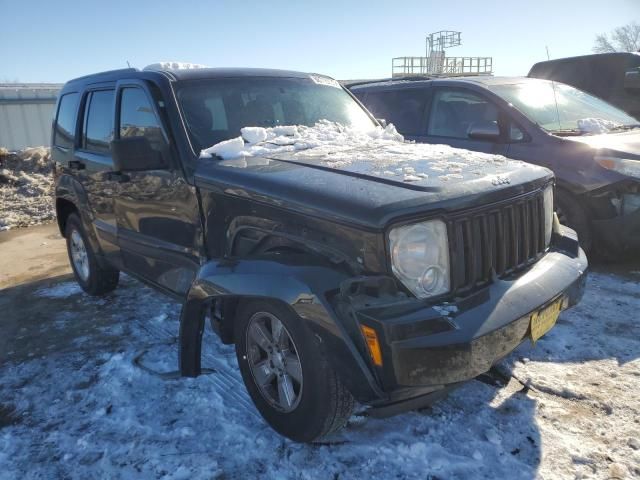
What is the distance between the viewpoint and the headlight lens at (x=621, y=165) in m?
4.54

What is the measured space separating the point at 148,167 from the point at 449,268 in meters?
1.94

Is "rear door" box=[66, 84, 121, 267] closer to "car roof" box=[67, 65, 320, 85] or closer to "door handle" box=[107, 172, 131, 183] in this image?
"door handle" box=[107, 172, 131, 183]

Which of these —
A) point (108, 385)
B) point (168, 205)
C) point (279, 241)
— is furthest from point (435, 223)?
point (108, 385)

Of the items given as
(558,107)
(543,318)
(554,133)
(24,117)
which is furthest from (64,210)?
(24,117)

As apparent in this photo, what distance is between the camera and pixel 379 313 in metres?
2.08

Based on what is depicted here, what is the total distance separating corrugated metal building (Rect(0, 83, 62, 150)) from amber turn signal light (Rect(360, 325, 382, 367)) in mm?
19154

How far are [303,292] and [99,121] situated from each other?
2.89 metres

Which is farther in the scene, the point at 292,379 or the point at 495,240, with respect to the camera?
the point at 292,379

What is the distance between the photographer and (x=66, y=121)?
4.89 meters

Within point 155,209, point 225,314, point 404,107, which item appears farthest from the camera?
point 404,107

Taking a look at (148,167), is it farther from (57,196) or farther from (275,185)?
(57,196)

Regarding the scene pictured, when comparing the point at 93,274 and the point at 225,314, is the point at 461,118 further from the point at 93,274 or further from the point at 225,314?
the point at 93,274

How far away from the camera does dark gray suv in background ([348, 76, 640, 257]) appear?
4.65m

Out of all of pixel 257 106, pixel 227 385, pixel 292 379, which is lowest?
pixel 227 385
